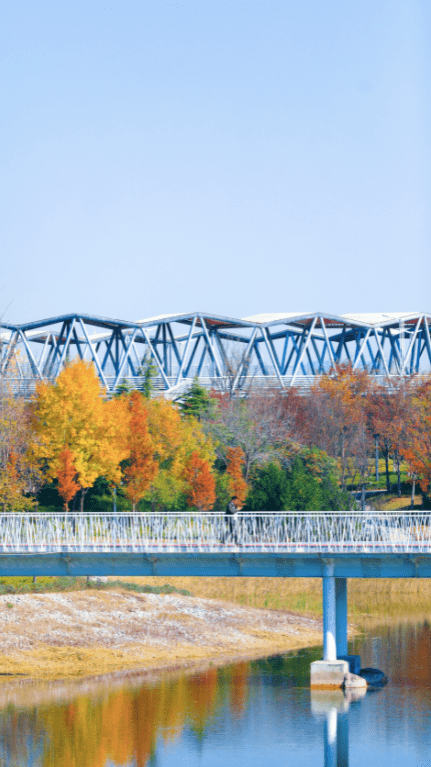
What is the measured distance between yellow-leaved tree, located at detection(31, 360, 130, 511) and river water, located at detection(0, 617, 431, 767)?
1983 centimetres

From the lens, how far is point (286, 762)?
87.0ft

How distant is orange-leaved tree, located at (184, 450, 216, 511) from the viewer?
57.8 meters

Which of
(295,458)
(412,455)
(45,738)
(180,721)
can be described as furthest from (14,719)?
(412,455)

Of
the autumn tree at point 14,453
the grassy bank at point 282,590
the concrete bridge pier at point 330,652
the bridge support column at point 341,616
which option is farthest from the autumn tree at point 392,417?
the concrete bridge pier at point 330,652

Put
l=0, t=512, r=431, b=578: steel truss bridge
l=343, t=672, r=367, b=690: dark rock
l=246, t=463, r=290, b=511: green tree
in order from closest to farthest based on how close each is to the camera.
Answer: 1. l=0, t=512, r=431, b=578: steel truss bridge
2. l=343, t=672, r=367, b=690: dark rock
3. l=246, t=463, r=290, b=511: green tree

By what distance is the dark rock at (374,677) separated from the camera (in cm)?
3516

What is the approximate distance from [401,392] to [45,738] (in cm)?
5876

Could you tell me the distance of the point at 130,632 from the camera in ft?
143

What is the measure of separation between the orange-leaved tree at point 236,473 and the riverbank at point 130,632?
10590 millimetres

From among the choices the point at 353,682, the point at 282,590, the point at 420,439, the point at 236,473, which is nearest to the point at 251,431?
the point at 236,473

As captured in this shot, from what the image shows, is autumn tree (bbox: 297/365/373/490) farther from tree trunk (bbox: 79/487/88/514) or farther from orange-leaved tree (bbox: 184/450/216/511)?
tree trunk (bbox: 79/487/88/514)

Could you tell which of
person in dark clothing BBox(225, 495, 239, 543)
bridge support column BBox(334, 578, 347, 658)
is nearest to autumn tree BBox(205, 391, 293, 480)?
bridge support column BBox(334, 578, 347, 658)

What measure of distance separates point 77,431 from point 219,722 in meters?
27.8

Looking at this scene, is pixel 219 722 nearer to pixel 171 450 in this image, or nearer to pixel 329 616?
pixel 329 616
